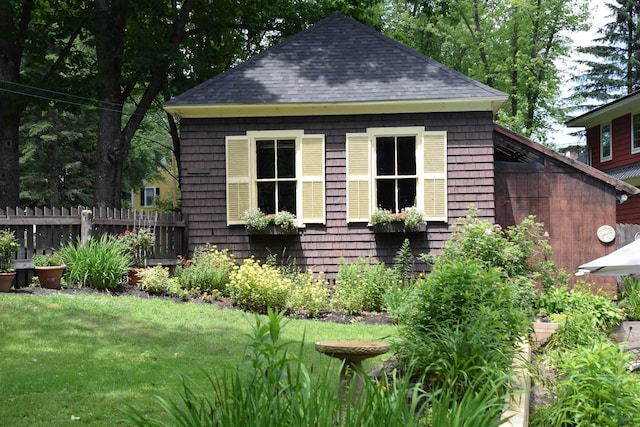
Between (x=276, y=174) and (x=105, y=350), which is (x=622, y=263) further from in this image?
(x=276, y=174)

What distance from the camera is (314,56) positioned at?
13.8 m

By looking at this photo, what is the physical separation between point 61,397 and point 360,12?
16.4 meters

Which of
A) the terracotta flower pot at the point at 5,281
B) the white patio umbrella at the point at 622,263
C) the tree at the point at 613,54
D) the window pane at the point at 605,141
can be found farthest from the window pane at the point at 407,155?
the tree at the point at 613,54

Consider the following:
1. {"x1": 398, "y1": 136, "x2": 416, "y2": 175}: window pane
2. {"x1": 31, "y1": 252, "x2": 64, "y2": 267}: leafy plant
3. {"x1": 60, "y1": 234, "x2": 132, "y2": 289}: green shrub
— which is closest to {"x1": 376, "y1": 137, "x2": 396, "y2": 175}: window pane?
{"x1": 398, "y1": 136, "x2": 416, "y2": 175}: window pane

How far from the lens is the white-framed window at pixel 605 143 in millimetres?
23469

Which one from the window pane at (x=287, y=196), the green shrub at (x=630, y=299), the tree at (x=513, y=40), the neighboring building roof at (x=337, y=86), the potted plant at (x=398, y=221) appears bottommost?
the green shrub at (x=630, y=299)

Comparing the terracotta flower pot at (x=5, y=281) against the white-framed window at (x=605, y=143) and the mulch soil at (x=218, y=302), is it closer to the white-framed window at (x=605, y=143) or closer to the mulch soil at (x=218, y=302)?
the mulch soil at (x=218, y=302)

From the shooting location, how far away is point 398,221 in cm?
1221

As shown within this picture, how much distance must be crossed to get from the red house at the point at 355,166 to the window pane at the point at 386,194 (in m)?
0.02

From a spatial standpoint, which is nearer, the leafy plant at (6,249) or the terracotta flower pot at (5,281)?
the terracotta flower pot at (5,281)

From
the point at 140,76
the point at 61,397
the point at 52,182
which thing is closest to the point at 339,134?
the point at 140,76

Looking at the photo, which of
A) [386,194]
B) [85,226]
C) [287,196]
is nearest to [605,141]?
[386,194]

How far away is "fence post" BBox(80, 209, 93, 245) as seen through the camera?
10.8 metres

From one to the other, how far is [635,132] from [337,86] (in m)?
13.4
